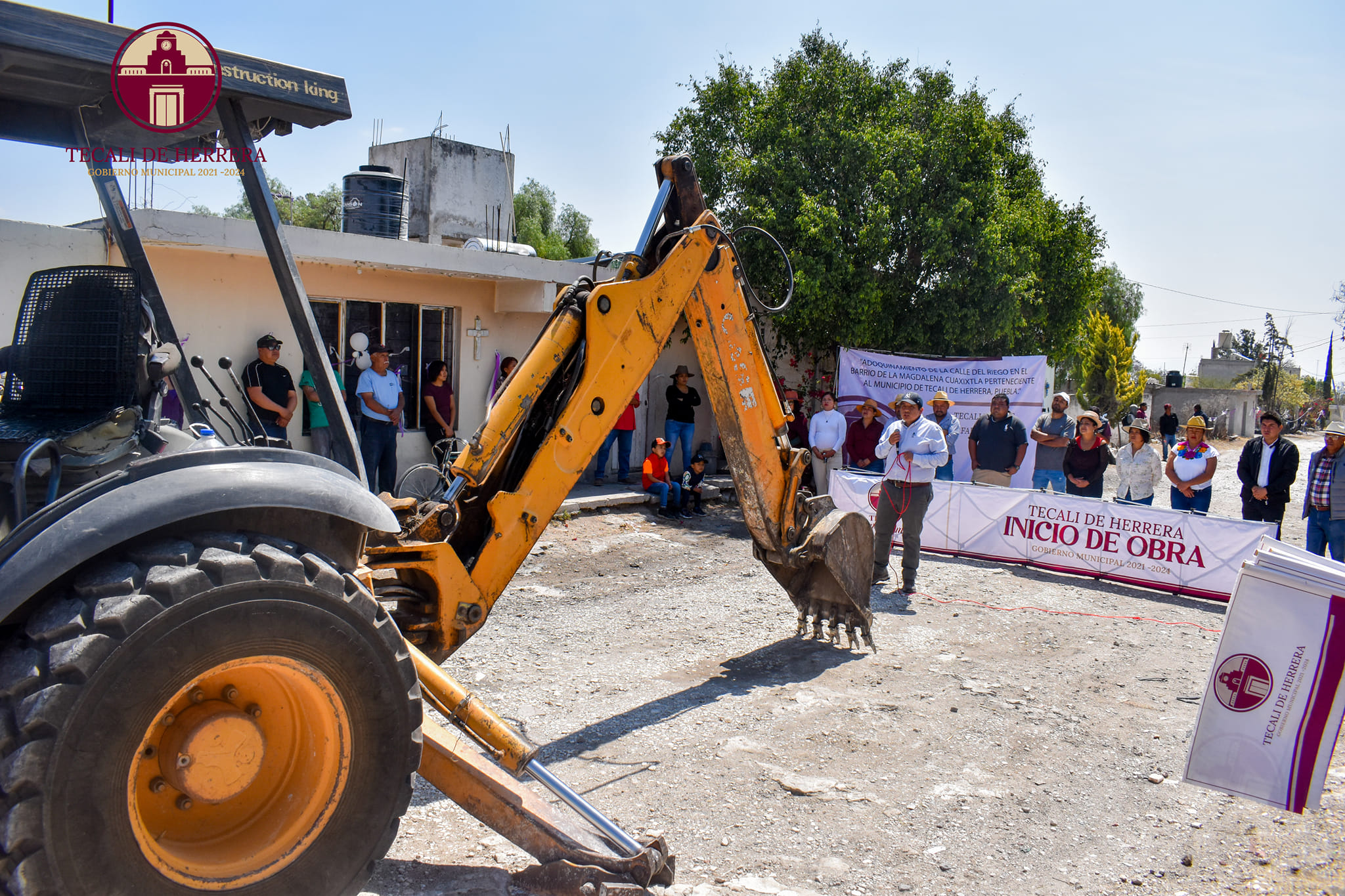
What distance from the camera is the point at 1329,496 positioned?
7.94 m

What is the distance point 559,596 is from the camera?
7.95m

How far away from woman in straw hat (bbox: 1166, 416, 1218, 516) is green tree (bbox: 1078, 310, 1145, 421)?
24760 millimetres

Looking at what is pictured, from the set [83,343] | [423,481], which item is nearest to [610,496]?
[423,481]

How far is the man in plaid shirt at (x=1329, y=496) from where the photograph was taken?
7820 millimetres

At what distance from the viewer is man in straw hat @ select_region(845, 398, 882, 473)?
12.2 metres

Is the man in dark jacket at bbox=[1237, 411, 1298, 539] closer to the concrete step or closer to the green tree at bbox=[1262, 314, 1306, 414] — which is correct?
the concrete step

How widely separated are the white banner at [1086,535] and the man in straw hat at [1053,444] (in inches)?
53.8

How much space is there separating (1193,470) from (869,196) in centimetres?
617

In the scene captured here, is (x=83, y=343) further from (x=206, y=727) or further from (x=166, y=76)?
(x=206, y=727)

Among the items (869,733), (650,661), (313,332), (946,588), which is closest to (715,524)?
(946,588)

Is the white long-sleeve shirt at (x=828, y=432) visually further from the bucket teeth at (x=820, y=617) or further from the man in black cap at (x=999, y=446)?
the bucket teeth at (x=820, y=617)

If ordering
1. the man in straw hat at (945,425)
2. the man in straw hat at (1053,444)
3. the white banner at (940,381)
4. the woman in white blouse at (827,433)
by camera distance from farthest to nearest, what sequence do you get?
the white banner at (940,381) < the woman in white blouse at (827,433) < the man in straw hat at (1053,444) < the man in straw hat at (945,425)

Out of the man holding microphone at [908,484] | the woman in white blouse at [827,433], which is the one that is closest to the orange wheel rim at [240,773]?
the man holding microphone at [908,484]

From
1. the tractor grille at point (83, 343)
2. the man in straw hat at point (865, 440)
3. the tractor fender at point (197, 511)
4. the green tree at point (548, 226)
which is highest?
the green tree at point (548, 226)
